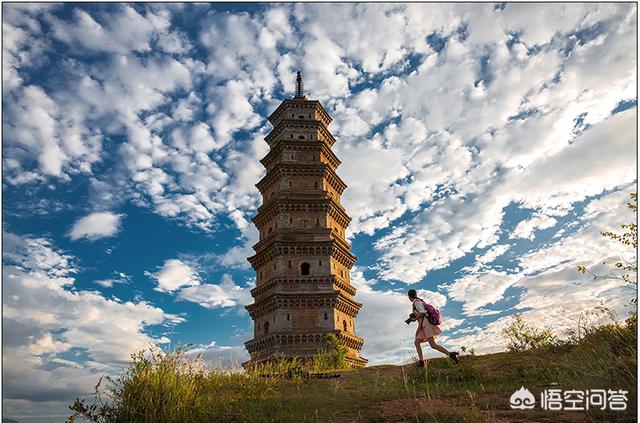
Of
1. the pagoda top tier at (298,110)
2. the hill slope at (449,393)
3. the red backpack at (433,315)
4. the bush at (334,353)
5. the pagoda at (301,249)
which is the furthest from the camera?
the pagoda top tier at (298,110)

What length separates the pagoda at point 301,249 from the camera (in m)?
30.0

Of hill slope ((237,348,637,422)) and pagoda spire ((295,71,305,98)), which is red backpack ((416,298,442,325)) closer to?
hill slope ((237,348,637,422))

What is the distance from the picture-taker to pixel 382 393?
8.86 meters

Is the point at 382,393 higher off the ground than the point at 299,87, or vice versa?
the point at 299,87


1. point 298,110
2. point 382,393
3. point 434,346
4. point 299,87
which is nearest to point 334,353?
point 434,346

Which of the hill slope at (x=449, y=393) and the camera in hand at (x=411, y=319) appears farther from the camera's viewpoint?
the camera in hand at (x=411, y=319)

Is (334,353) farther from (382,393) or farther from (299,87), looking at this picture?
(299,87)

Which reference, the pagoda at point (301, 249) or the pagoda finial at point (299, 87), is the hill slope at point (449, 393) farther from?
the pagoda finial at point (299, 87)

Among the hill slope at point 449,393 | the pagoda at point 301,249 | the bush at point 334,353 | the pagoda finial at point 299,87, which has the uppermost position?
the pagoda finial at point 299,87

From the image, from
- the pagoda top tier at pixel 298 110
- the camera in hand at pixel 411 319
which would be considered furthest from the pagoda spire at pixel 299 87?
the camera in hand at pixel 411 319

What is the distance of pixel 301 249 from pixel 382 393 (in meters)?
23.0

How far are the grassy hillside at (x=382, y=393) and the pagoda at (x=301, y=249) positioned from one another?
1912 centimetres

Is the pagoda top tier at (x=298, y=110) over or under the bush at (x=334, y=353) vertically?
over

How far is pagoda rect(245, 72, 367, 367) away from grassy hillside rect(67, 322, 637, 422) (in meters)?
19.1
